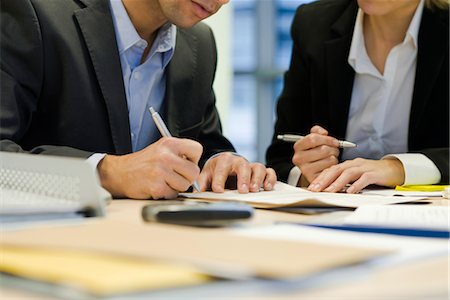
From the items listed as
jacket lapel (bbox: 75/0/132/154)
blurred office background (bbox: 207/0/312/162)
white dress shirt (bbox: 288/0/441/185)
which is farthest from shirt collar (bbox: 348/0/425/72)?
blurred office background (bbox: 207/0/312/162)

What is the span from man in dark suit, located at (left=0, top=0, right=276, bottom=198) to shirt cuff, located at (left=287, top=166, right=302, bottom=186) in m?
0.21

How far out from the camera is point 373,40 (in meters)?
2.06

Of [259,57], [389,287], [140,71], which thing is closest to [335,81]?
[140,71]

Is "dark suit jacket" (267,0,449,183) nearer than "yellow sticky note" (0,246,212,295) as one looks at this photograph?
No

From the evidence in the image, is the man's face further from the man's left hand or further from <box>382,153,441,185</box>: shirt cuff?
<box>382,153,441,185</box>: shirt cuff

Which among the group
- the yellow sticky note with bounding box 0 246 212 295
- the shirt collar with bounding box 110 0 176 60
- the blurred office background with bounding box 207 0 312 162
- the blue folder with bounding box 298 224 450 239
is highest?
the shirt collar with bounding box 110 0 176 60

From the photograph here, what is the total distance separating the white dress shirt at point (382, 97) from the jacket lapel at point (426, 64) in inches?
1.1

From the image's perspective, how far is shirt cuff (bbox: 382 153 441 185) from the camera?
1.62 m

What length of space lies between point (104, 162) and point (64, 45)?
39 cm

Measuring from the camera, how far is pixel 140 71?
176cm

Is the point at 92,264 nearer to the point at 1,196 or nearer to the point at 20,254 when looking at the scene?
the point at 20,254

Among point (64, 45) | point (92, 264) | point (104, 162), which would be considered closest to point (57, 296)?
point (92, 264)

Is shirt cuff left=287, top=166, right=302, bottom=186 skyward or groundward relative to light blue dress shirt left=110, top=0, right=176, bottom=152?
groundward

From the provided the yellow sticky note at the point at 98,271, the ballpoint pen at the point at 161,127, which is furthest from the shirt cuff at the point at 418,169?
the yellow sticky note at the point at 98,271
